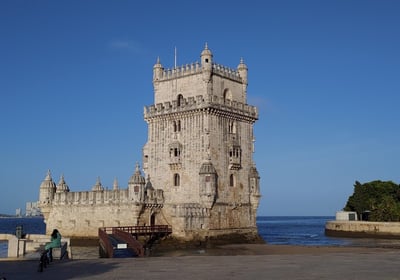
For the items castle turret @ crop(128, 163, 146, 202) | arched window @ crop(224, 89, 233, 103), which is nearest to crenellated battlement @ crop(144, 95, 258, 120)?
arched window @ crop(224, 89, 233, 103)

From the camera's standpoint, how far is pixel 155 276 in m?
22.1

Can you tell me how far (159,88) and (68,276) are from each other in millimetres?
38998

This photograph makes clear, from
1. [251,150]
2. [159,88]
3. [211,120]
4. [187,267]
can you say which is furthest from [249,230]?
[187,267]

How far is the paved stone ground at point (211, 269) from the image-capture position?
22062 mm

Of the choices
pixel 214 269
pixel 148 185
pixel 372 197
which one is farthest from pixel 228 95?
pixel 372 197

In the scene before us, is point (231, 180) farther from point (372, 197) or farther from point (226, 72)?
point (372, 197)

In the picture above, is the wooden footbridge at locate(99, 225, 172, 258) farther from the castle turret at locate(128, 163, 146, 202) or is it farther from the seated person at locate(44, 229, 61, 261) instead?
the seated person at locate(44, 229, 61, 261)

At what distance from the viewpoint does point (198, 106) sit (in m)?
54.4

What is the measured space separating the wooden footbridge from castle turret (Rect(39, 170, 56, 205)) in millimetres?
11661

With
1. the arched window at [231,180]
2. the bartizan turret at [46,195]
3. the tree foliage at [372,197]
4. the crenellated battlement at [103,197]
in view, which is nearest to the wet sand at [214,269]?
the crenellated battlement at [103,197]

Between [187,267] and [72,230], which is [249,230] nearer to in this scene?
[72,230]

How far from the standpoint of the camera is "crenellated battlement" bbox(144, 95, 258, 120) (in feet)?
179

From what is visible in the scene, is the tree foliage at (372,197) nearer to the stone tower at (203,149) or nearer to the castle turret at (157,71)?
the stone tower at (203,149)

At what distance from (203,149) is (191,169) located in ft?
8.13
